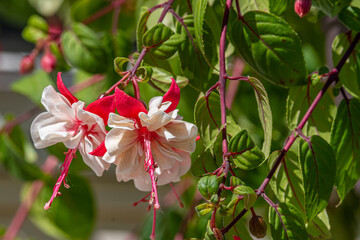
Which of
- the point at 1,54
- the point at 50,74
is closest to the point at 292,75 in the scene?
the point at 50,74

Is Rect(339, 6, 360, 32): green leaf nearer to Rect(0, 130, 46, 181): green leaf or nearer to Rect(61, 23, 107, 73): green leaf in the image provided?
Rect(61, 23, 107, 73): green leaf

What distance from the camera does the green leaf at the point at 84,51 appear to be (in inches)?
20.8

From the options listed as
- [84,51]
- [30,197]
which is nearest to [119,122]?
[84,51]

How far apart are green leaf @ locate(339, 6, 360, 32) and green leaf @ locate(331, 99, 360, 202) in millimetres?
50

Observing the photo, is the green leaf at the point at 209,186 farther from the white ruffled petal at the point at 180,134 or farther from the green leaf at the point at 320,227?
the green leaf at the point at 320,227

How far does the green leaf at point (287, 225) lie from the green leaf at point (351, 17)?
13 centimetres

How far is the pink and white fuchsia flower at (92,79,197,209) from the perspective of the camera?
27 cm

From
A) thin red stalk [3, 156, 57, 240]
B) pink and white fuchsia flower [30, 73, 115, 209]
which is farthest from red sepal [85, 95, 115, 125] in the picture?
thin red stalk [3, 156, 57, 240]

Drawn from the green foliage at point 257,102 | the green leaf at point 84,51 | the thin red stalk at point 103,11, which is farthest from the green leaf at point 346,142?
the thin red stalk at point 103,11

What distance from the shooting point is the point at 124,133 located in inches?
11.0

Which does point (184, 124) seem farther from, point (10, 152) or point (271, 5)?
point (10, 152)

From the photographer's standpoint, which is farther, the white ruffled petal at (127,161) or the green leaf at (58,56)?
the green leaf at (58,56)

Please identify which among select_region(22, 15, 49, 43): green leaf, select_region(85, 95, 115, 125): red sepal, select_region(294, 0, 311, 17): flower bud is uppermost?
select_region(294, 0, 311, 17): flower bud

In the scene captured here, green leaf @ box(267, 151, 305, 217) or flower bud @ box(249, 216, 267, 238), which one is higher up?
flower bud @ box(249, 216, 267, 238)
